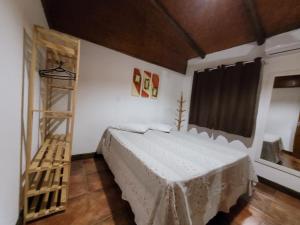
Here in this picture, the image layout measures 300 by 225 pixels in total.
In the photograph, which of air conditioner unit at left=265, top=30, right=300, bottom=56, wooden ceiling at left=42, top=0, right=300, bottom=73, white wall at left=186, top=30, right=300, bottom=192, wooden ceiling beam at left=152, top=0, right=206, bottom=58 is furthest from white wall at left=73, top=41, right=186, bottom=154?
air conditioner unit at left=265, top=30, right=300, bottom=56

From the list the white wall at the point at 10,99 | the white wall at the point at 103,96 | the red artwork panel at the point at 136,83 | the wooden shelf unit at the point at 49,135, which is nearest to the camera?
the white wall at the point at 10,99

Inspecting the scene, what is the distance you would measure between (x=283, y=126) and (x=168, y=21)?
8.98 feet

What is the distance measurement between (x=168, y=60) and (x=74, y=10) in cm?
203

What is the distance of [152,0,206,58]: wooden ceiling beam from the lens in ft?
7.45

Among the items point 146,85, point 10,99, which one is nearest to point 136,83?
point 146,85

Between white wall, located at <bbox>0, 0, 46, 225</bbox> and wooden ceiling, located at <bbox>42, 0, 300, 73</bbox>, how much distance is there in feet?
3.18

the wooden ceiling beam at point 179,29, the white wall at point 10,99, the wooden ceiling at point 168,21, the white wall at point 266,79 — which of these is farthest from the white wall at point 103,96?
the white wall at point 266,79

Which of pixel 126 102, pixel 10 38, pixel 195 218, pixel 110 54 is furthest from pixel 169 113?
pixel 10 38

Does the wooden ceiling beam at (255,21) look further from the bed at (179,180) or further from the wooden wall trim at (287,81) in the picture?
the bed at (179,180)

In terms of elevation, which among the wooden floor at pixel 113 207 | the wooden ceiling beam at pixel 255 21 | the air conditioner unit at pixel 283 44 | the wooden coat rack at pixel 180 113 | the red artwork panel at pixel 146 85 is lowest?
the wooden floor at pixel 113 207

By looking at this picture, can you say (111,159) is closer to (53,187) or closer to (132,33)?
(53,187)

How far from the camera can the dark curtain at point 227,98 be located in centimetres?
239

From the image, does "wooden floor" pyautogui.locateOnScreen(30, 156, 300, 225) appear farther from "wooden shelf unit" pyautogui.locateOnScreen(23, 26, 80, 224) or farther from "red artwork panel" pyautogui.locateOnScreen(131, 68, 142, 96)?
"red artwork panel" pyautogui.locateOnScreen(131, 68, 142, 96)

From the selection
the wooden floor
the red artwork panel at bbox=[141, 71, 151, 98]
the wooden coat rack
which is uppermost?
the red artwork panel at bbox=[141, 71, 151, 98]
